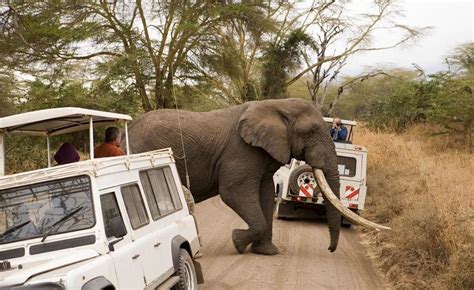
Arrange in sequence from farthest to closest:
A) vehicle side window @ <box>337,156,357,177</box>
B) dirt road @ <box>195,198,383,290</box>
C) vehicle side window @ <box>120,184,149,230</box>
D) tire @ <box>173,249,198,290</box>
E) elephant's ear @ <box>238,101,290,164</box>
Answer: vehicle side window @ <box>337,156,357,177</box>, elephant's ear @ <box>238,101,290,164</box>, dirt road @ <box>195,198,383,290</box>, tire @ <box>173,249,198,290</box>, vehicle side window @ <box>120,184,149,230</box>

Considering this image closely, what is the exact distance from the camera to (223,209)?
16062mm

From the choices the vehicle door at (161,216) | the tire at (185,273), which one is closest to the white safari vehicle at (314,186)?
the vehicle door at (161,216)

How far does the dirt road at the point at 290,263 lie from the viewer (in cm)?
880

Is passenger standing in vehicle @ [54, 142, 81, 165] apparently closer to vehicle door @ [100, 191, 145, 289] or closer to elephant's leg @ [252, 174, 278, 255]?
vehicle door @ [100, 191, 145, 289]

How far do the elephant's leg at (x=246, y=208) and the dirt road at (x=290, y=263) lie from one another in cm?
30

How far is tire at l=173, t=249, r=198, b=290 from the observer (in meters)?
7.10

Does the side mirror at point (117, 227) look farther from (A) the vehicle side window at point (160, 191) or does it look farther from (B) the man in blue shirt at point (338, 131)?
(B) the man in blue shirt at point (338, 131)

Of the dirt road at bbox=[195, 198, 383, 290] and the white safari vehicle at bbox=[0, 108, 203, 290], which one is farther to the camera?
the dirt road at bbox=[195, 198, 383, 290]

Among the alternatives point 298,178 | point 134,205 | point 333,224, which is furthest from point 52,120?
point 298,178

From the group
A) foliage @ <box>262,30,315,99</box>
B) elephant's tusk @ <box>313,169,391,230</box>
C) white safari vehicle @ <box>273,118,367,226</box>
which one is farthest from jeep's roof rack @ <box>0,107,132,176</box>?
foliage @ <box>262,30,315,99</box>

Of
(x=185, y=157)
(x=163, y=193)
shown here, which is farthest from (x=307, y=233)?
(x=163, y=193)

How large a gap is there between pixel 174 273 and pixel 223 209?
29.6ft

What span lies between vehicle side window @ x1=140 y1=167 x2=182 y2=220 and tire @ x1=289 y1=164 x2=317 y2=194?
5969 millimetres

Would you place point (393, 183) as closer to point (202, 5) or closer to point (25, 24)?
point (202, 5)
